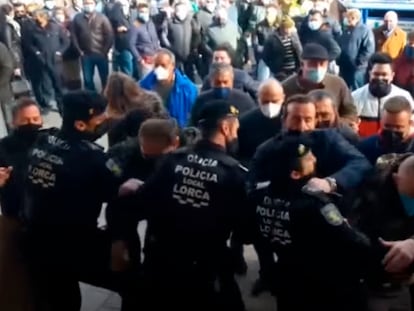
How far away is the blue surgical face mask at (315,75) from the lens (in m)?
6.45

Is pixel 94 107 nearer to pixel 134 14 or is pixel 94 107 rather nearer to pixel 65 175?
pixel 65 175

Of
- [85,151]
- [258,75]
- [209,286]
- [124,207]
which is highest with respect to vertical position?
[85,151]

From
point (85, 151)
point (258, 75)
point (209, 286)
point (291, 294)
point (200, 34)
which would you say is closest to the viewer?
point (291, 294)

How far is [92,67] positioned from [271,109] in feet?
21.8

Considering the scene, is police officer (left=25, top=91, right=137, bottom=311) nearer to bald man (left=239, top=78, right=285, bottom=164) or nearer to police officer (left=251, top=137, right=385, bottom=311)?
police officer (left=251, top=137, right=385, bottom=311)

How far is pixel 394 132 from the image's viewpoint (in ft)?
16.5

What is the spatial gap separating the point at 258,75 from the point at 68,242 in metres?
7.03

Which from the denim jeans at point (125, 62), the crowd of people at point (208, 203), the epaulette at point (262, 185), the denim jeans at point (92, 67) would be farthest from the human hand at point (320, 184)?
the denim jeans at point (125, 62)

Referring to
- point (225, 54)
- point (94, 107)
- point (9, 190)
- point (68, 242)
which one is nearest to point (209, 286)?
point (68, 242)

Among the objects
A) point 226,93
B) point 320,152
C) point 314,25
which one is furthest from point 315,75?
point 314,25

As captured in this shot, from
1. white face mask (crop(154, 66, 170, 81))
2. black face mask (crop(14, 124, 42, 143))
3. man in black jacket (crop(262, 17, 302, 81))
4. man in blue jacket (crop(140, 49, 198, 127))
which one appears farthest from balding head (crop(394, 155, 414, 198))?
man in black jacket (crop(262, 17, 302, 81))

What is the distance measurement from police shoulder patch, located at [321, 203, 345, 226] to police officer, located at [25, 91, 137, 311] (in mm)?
1416

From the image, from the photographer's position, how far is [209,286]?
422cm

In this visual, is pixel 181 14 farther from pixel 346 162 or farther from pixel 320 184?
pixel 320 184
